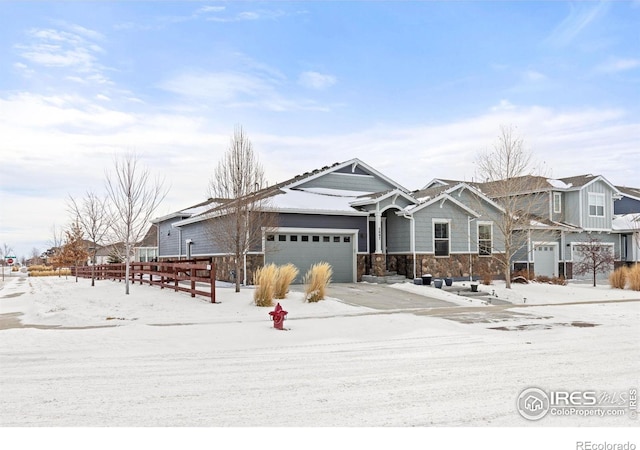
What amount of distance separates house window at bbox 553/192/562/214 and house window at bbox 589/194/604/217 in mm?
1842

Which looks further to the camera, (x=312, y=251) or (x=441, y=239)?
(x=441, y=239)

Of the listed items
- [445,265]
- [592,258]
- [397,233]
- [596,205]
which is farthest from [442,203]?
[596,205]

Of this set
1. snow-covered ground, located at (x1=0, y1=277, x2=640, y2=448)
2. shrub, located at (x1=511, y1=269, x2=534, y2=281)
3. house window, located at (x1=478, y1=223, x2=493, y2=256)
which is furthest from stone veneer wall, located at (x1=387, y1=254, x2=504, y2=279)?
snow-covered ground, located at (x1=0, y1=277, x2=640, y2=448)

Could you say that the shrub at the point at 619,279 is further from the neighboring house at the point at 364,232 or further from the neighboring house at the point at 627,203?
the neighboring house at the point at 627,203

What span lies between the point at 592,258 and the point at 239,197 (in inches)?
789

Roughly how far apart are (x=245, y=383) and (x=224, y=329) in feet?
16.5

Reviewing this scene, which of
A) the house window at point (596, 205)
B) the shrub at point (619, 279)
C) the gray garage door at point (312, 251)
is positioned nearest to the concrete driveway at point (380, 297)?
the gray garage door at point (312, 251)

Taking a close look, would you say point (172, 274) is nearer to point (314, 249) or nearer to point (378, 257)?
point (314, 249)

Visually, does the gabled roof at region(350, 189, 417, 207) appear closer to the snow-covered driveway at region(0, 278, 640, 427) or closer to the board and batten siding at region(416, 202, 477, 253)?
the board and batten siding at region(416, 202, 477, 253)

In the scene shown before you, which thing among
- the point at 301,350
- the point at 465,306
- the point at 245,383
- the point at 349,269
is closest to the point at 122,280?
the point at 349,269

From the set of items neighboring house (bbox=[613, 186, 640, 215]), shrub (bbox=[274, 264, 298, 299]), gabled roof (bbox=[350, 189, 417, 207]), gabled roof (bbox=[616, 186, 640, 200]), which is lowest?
shrub (bbox=[274, 264, 298, 299])

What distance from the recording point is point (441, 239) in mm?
25062

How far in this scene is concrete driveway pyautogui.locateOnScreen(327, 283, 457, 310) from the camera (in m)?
17.4

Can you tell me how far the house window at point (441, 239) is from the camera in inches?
983
